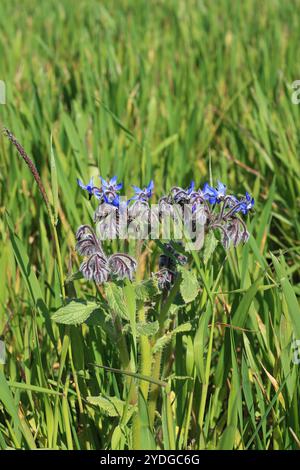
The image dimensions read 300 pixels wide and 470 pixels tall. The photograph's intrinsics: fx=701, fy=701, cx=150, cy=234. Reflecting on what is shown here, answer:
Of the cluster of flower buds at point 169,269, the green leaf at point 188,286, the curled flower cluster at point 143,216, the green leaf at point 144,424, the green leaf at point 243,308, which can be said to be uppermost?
the curled flower cluster at point 143,216

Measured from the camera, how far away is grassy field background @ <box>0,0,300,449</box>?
53.9 inches

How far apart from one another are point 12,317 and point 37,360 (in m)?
0.25

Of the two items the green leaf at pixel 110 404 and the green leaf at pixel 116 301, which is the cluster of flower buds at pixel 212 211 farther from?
the green leaf at pixel 110 404

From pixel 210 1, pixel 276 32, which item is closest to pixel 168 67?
pixel 276 32

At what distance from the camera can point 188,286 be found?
121 centimetres

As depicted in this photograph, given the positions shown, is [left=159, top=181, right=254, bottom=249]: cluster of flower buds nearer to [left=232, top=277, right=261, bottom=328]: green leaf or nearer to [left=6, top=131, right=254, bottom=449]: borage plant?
[left=6, top=131, right=254, bottom=449]: borage plant

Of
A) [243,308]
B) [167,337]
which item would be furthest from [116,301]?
[243,308]

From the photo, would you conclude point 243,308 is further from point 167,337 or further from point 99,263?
point 99,263

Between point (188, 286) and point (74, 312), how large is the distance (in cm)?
21

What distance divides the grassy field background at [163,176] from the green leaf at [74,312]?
5.3 inches

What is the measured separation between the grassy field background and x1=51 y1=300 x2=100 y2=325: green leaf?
0.44ft

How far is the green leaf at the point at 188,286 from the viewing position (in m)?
1.19
